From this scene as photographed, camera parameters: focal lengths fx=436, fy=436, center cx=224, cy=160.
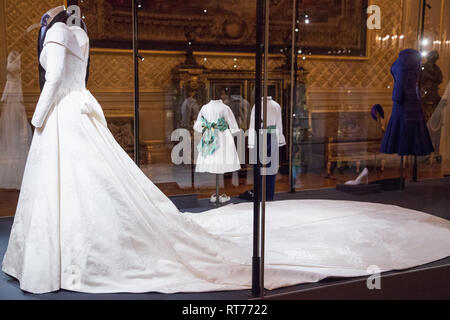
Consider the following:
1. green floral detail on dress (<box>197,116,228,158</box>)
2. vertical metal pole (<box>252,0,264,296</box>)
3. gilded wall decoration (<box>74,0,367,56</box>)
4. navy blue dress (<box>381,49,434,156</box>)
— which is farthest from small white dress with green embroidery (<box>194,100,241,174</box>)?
vertical metal pole (<box>252,0,264,296</box>)

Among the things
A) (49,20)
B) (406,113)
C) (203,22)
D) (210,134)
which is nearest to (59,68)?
(49,20)

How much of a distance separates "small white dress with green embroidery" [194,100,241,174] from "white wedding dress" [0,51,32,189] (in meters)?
1.66

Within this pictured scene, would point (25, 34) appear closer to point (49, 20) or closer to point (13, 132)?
point (13, 132)

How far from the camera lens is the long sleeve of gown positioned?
2.42 metres

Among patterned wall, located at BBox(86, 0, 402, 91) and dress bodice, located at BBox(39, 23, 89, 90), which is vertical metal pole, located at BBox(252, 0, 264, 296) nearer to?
dress bodice, located at BBox(39, 23, 89, 90)

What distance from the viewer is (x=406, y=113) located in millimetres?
4910

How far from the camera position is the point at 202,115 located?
4.51m

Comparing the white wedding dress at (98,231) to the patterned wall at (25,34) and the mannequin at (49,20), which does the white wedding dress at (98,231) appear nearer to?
the mannequin at (49,20)

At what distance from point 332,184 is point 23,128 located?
132 inches

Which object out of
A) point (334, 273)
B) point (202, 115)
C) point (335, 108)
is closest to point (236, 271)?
point (334, 273)

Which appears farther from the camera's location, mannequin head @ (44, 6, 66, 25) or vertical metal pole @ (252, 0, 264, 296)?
mannequin head @ (44, 6, 66, 25)

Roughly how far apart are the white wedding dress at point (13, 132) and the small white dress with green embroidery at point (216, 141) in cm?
166

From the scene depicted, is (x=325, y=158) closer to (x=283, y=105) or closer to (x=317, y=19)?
(x=283, y=105)

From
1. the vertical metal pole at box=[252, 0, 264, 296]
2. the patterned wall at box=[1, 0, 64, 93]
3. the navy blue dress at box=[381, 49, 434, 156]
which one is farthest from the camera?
the navy blue dress at box=[381, 49, 434, 156]
